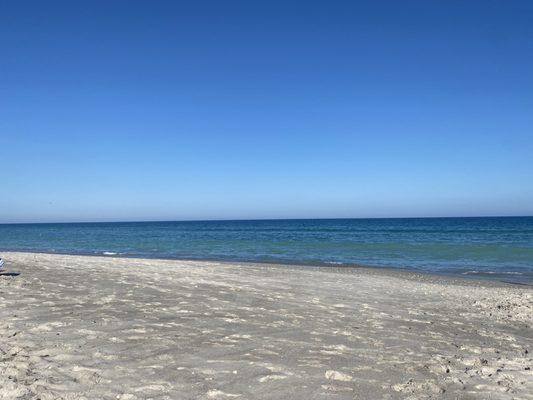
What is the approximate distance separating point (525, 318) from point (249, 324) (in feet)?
20.4

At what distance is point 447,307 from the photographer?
10953 millimetres

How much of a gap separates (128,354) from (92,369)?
0.63m

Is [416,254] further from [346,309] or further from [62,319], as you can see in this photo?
[62,319]

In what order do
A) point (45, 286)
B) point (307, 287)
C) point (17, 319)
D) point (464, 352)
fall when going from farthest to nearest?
1. point (307, 287)
2. point (45, 286)
3. point (17, 319)
4. point (464, 352)

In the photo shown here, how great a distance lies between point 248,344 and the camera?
6418mm

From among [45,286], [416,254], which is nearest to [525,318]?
[45,286]

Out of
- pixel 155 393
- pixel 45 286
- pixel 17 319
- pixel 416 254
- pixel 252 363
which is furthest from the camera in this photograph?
pixel 416 254

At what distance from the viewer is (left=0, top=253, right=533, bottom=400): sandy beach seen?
4.86 metres

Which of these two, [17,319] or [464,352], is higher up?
[17,319]

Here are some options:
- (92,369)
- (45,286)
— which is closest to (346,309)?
(92,369)

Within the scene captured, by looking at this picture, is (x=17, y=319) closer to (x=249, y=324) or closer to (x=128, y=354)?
(x=128, y=354)

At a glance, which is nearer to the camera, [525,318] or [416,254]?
[525,318]

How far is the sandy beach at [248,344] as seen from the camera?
4.86m

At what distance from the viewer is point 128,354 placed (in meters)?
5.74
